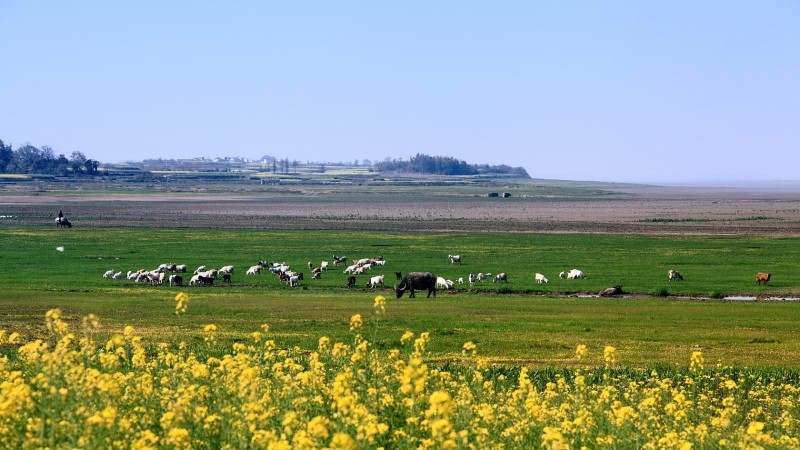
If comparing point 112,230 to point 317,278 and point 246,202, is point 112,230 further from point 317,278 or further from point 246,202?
point 246,202

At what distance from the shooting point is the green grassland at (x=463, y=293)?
31156 millimetres

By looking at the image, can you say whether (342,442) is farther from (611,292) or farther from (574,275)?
(574,275)

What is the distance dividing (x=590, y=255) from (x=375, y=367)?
56053mm

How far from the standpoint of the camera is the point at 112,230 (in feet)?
293

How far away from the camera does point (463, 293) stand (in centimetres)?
4894

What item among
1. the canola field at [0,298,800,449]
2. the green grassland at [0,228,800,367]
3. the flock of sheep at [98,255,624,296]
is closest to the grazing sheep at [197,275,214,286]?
the flock of sheep at [98,255,624,296]

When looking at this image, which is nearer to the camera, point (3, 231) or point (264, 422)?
point (264, 422)

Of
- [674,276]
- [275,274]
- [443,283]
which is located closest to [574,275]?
[674,276]

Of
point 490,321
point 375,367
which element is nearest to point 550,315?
point 490,321

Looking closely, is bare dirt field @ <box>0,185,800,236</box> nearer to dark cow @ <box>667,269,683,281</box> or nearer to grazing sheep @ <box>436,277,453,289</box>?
dark cow @ <box>667,269,683,281</box>

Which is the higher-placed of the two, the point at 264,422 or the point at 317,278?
the point at 264,422

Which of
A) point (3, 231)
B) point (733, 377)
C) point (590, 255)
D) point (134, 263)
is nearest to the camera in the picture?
point (733, 377)

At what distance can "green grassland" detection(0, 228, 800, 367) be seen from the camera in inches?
1227

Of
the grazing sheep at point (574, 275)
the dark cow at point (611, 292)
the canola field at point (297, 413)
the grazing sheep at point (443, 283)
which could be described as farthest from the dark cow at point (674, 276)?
the canola field at point (297, 413)
